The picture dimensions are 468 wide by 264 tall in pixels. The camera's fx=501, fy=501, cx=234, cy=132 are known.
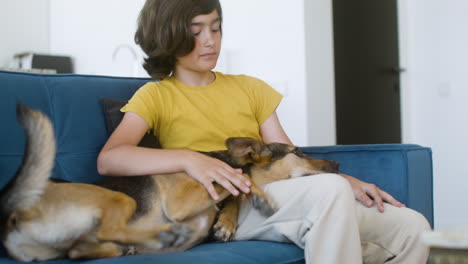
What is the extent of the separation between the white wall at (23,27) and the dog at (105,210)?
3.83m

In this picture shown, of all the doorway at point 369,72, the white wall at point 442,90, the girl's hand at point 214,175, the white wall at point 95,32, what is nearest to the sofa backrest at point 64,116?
the girl's hand at point 214,175

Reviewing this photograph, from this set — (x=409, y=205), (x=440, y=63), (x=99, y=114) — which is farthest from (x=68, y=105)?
(x=440, y=63)

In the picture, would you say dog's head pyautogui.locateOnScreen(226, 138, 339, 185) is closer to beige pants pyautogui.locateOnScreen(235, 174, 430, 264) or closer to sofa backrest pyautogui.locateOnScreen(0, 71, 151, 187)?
beige pants pyautogui.locateOnScreen(235, 174, 430, 264)

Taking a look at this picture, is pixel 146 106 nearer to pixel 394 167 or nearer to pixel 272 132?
pixel 272 132

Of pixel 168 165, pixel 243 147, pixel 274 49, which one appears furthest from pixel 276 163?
pixel 274 49

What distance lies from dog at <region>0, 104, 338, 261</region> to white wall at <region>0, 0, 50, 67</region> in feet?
12.6

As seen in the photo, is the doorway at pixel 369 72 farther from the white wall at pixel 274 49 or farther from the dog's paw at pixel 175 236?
the dog's paw at pixel 175 236

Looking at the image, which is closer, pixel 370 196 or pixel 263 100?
pixel 370 196

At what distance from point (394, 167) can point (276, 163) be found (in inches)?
17.3

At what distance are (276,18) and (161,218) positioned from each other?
240 cm

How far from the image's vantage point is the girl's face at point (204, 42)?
1.84 meters

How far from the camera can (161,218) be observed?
1501mm

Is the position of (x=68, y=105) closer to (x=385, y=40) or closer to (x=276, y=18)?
(x=276, y=18)

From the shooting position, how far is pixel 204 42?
6.03 feet
